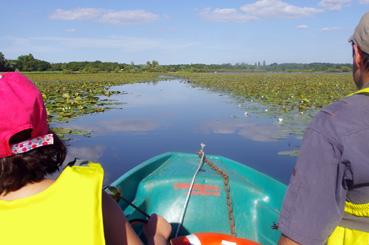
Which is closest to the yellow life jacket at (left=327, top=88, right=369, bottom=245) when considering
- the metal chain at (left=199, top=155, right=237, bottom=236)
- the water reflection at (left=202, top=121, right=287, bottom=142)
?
the metal chain at (left=199, top=155, right=237, bottom=236)

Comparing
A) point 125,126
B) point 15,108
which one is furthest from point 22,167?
point 125,126

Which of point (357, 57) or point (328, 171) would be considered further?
point (357, 57)

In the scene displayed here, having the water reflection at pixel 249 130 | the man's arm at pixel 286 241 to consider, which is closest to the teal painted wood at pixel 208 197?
the man's arm at pixel 286 241

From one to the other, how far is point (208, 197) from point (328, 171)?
215 cm

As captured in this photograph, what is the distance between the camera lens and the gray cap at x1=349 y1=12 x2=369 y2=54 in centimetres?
Answer: 113

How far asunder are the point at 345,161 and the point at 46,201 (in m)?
0.88

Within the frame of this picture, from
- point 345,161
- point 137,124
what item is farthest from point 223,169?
point 137,124

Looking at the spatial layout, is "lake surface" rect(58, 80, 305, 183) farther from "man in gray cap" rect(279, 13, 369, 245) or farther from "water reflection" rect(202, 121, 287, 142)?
"man in gray cap" rect(279, 13, 369, 245)

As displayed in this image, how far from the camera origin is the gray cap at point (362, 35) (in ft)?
3.71

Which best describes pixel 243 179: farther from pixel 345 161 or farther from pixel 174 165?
pixel 345 161

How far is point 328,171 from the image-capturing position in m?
1.05

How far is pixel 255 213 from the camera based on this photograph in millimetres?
2992

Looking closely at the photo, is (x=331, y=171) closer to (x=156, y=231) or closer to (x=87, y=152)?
(x=156, y=231)

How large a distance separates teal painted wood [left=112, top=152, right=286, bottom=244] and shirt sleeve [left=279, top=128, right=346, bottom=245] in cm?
176
